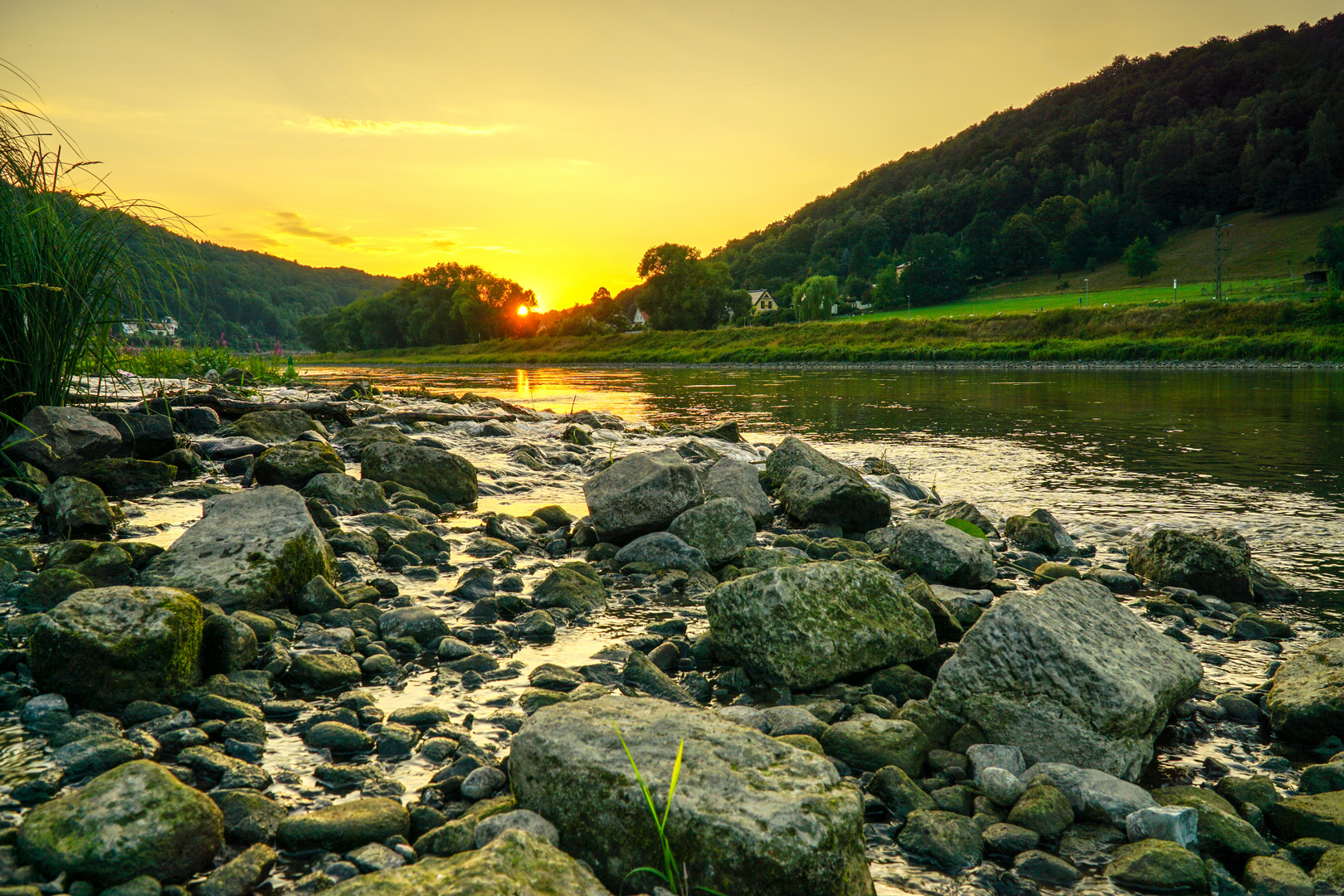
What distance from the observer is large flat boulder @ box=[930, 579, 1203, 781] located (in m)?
3.51

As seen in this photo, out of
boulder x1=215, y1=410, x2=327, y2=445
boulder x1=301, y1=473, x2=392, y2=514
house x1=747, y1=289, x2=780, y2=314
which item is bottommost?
boulder x1=301, y1=473, x2=392, y2=514

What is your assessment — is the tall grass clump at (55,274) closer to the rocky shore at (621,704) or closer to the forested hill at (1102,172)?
the rocky shore at (621,704)

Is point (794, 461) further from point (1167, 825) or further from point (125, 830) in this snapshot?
point (125, 830)

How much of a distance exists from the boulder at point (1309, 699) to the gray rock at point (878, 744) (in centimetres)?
200

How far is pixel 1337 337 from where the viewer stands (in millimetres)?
45469

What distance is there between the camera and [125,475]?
23.0 feet

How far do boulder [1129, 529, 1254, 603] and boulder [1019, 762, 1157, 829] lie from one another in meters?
3.97

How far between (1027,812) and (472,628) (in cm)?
339

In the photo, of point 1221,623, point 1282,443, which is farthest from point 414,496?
point 1282,443

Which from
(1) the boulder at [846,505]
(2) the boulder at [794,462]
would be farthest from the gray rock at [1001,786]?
(2) the boulder at [794,462]

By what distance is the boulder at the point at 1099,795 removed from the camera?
3.08 metres

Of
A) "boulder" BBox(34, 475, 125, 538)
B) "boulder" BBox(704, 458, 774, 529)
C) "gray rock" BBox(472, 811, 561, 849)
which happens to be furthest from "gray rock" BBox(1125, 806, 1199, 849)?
"boulder" BBox(34, 475, 125, 538)

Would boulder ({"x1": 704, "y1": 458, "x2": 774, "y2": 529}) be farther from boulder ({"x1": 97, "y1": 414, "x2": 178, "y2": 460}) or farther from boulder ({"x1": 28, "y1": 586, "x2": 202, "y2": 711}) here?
boulder ({"x1": 97, "y1": 414, "x2": 178, "y2": 460})

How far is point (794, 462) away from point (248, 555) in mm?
6687
